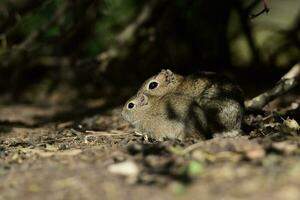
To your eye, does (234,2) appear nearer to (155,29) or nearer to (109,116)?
(155,29)

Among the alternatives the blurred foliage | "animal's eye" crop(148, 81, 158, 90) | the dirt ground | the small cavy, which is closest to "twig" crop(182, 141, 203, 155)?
the dirt ground

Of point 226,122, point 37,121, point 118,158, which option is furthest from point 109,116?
point 118,158

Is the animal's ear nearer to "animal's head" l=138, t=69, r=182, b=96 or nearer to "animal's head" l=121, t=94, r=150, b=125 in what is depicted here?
"animal's head" l=138, t=69, r=182, b=96

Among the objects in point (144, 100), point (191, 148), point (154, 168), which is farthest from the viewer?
point (144, 100)

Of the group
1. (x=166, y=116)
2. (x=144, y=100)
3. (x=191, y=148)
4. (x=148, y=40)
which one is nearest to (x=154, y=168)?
(x=191, y=148)

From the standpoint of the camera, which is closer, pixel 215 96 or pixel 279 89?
pixel 215 96

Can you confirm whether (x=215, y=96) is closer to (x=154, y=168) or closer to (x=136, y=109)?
(x=136, y=109)
